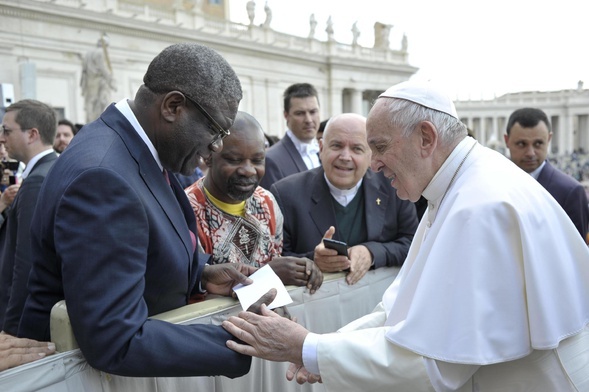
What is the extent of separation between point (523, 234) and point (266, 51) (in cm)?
2990

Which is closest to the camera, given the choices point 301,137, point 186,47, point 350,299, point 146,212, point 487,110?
point 146,212

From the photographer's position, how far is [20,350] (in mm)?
1646

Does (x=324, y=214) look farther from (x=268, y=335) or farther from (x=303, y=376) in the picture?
(x=268, y=335)

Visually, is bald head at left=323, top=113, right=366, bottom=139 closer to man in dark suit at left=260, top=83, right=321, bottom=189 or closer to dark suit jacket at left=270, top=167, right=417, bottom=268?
dark suit jacket at left=270, top=167, right=417, bottom=268

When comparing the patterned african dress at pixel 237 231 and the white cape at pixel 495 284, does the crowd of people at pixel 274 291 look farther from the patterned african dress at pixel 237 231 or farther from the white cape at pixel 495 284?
the patterned african dress at pixel 237 231

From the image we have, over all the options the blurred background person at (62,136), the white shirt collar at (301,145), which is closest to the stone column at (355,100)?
the blurred background person at (62,136)

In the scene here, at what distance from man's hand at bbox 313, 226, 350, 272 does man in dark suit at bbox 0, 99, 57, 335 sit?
147 centimetres

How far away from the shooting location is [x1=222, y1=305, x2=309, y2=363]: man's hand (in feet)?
6.25

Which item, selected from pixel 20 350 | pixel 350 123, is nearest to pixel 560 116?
pixel 350 123

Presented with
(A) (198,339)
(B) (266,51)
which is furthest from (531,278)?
(B) (266,51)

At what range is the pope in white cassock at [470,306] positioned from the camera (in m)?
1.81

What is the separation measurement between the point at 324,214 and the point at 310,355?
1.50 meters

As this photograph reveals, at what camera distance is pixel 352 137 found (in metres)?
3.44

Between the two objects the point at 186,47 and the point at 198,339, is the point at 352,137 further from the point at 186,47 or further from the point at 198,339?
the point at 198,339
